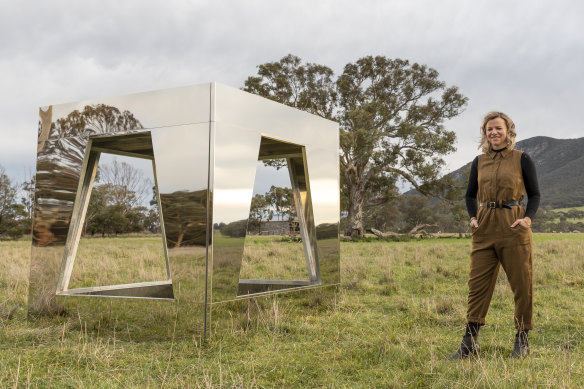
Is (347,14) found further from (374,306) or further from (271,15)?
(374,306)

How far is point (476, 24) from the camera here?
41.1ft

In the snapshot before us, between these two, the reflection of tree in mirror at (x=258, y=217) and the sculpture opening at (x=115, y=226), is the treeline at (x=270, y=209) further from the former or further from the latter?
the sculpture opening at (x=115, y=226)

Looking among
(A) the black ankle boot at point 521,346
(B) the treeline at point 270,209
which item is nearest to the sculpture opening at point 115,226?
(B) the treeline at point 270,209

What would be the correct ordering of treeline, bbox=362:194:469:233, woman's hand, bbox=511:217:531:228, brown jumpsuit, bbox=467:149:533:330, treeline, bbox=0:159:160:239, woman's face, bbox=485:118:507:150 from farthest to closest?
1. treeline, bbox=362:194:469:233
2. treeline, bbox=0:159:160:239
3. woman's face, bbox=485:118:507:150
4. brown jumpsuit, bbox=467:149:533:330
5. woman's hand, bbox=511:217:531:228

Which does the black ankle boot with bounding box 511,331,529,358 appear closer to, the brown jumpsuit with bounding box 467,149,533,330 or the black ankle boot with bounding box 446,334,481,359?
the brown jumpsuit with bounding box 467,149,533,330

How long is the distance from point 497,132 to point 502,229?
0.82 meters

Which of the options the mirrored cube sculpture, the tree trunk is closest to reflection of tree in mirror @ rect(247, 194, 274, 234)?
the mirrored cube sculpture

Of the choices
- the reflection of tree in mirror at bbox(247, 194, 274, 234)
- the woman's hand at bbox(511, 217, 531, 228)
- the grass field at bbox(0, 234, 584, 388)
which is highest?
the reflection of tree in mirror at bbox(247, 194, 274, 234)

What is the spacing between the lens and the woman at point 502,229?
4051 mm

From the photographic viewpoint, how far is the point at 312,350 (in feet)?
14.5

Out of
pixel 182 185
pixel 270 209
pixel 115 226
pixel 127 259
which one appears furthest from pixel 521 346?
pixel 270 209

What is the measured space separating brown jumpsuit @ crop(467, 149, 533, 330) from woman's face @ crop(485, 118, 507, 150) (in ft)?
0.23

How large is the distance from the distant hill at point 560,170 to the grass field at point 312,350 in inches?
2233

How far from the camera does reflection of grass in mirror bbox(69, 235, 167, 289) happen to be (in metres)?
6.80
